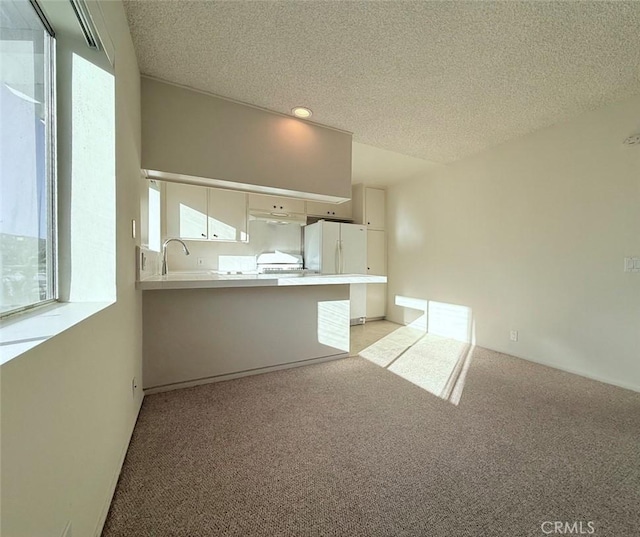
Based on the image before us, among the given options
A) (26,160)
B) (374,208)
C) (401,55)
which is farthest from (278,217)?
(26,160)

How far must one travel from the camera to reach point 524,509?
1211mm

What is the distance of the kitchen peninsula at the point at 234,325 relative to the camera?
2246mm

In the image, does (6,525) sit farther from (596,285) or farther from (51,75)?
(596,285)

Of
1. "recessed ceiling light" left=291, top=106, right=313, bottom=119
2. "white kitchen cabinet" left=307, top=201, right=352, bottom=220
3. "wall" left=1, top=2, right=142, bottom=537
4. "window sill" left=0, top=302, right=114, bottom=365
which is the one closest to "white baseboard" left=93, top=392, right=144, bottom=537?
"wall" left=1, top=2, right=142, bottom=537

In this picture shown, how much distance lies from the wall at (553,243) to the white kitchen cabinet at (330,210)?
60.7 inches

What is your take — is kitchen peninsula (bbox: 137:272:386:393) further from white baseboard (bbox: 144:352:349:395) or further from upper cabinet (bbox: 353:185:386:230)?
upper cabinet (bbox: 353:185:386:230)

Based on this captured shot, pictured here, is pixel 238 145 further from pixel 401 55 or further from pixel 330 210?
pixel 330 210

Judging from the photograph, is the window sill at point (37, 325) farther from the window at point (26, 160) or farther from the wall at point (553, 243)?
the wall at point (553, 243)

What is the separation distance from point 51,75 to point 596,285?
4057mm

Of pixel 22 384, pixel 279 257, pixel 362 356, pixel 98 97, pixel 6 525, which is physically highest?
pixel 98 97

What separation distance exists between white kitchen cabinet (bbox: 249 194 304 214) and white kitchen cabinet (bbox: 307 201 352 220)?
20cm

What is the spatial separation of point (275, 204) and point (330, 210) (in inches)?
43.0

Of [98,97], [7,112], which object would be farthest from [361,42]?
[7,112]

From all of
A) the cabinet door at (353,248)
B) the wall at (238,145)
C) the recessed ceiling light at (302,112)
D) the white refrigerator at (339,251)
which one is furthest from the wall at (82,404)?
the cabinet door at (353,248)
